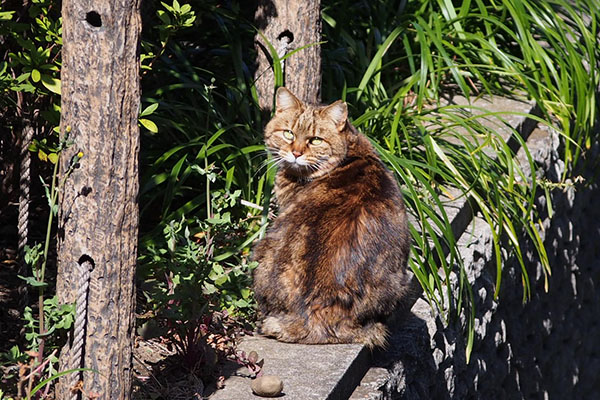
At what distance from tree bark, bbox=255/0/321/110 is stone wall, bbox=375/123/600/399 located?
109cm

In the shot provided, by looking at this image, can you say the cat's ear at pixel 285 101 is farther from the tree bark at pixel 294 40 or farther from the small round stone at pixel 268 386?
the small round stone at pixel 268 386

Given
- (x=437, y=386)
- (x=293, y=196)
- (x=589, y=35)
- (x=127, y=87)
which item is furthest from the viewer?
(x=589, y=35)

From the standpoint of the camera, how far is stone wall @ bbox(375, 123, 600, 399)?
3.71m

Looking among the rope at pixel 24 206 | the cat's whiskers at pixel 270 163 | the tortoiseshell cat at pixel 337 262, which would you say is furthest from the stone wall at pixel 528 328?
the rope at pixel 24 206

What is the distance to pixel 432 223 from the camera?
427cm

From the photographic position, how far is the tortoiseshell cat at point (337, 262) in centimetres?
314

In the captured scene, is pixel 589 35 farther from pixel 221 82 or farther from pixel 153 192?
pixel 153 192

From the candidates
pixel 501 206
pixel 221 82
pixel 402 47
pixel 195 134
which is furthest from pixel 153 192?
pixel 402 47

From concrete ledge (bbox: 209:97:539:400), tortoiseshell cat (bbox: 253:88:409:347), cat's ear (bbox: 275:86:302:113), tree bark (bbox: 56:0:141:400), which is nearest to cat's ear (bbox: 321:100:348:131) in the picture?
cat's ear (bbox: 275:86:302:113)

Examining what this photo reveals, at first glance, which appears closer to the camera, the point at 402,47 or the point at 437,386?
the point at 437,386

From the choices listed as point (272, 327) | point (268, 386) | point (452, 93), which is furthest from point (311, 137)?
point (452, 93)

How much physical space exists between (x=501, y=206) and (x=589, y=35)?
7.71 feet

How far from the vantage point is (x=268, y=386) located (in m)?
2.77

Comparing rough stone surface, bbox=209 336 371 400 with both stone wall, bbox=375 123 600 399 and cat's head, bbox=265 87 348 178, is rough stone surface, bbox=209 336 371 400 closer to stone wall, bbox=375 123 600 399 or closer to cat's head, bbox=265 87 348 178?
stone wall, bbox=375 123 600 399
